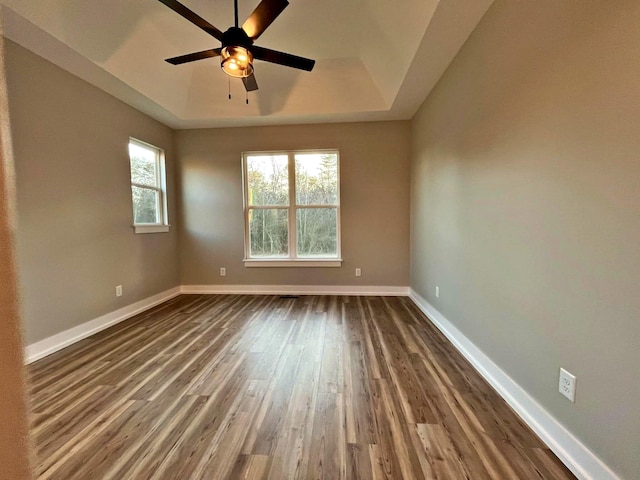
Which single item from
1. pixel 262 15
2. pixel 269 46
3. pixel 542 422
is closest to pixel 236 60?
pixel 262 15

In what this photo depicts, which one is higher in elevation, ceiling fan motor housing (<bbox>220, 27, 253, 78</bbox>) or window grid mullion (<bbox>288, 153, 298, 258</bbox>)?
ceiling fan motor housing (<bbox>220, 27, 253, 78</bbox>)

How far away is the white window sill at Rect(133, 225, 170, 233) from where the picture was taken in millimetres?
3533

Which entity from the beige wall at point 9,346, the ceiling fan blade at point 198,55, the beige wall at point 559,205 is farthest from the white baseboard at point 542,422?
the ceiling fan blade at point 198,55

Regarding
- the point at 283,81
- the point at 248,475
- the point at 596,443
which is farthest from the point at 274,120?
the point at 596,443

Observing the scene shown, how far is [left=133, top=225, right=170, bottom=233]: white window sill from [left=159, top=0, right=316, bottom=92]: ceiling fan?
2.05 metres

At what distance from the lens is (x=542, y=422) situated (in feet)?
4.79

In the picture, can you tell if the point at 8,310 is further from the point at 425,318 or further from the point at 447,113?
the point at 425,318

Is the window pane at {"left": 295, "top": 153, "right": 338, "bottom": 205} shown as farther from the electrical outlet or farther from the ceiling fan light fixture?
the electrical outlet

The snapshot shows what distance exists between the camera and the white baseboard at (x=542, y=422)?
120cm

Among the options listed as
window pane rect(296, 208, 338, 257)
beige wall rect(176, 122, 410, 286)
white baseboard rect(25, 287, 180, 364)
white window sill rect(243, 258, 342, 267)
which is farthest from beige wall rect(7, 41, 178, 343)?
window pane rect(296, 208, 338, 257)

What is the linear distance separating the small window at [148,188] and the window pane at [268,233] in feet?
4.09

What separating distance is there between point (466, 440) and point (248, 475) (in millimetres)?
1075

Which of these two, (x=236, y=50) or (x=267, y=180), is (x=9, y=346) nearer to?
(x=236, y=50)

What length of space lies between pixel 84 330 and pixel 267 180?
285cm
